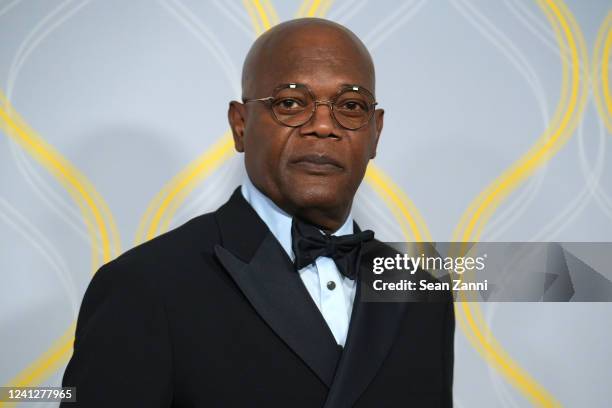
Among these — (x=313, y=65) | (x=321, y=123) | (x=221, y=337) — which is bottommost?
(x=221, y=337)

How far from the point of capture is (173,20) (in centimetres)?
177

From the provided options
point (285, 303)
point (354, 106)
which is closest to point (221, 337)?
point (285, 303)

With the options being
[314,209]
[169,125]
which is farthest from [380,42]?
[314,209]

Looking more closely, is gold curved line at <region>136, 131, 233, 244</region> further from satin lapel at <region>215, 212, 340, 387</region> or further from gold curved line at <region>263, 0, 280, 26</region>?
satin lapel at <region>215, 212, 340, 387</region>

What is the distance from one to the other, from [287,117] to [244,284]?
0.29 meters

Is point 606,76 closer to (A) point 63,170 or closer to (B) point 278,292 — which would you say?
(B) point 278,292

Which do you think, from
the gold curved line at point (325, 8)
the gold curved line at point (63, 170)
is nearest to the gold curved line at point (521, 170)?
the gold curved line at point (325, 8)

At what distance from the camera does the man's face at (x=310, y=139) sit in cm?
127

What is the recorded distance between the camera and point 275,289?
1.24m

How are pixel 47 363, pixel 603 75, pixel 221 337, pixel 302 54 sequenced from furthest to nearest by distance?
pixel 603 75 < pixel 47 363 < pixel 302 54 < pixel 221 337

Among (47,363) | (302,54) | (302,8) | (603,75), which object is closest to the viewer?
(302,54)

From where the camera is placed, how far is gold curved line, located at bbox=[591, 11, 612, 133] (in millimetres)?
1899

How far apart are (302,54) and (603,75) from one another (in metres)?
0.98

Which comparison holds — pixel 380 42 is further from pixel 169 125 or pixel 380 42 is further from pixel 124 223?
pixel 124 223
